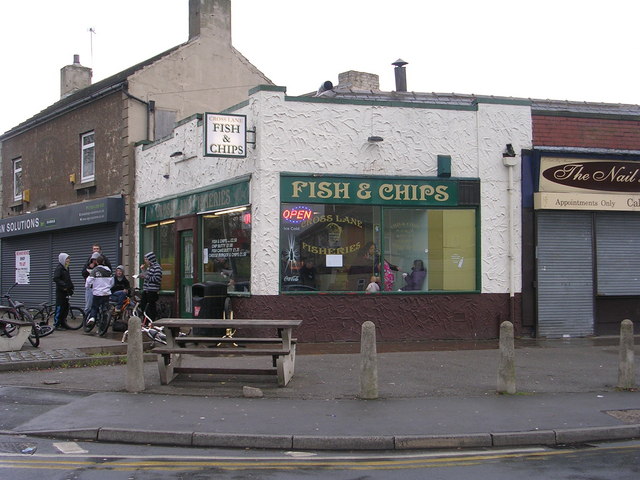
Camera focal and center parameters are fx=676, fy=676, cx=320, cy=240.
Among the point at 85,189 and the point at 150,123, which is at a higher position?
the point at 150,123

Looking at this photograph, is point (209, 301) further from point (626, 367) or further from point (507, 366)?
point (626, 367)

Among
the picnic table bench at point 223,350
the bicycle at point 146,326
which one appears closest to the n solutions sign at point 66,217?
the bicycle at point 146,326

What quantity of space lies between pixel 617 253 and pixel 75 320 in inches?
569

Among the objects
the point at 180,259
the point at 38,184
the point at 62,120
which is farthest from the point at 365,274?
the point at 38,184

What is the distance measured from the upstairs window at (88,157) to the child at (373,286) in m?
11.0

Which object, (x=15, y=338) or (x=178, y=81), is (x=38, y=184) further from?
(x=15, y=338)

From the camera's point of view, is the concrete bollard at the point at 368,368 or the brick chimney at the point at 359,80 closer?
the concrete bollard at the point at 368,368

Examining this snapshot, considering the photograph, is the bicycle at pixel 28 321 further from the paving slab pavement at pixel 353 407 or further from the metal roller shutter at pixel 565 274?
the metal roller shutter at pixel 565 274

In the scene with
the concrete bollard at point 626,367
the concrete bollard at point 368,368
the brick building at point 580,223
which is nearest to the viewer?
the concrete bollard at point 368,368

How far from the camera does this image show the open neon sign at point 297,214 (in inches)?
570

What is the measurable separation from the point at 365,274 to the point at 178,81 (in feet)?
32.0

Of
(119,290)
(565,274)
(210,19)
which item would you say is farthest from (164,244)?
(565,274)

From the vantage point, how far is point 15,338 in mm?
12648

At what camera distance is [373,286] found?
48.3 feet
